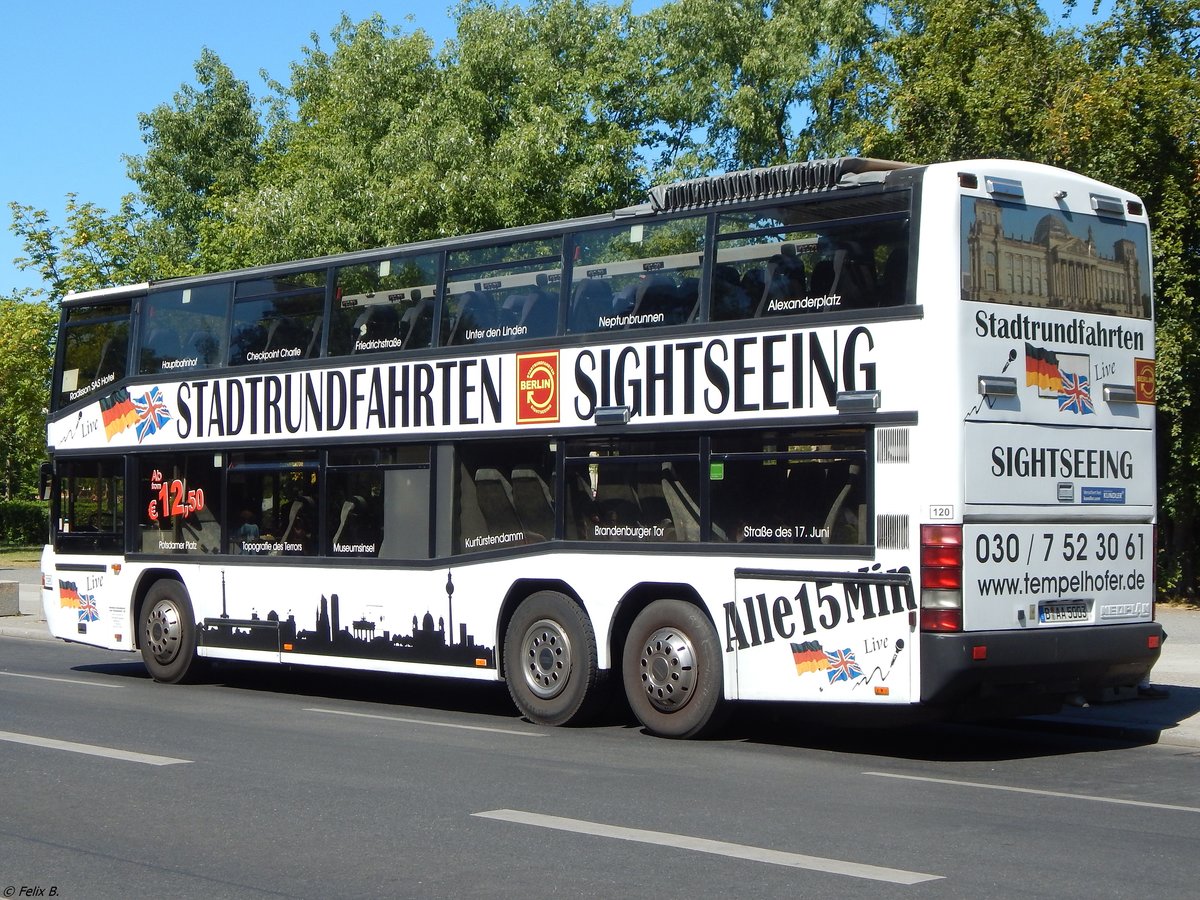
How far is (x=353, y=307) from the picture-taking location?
14562 millimetres

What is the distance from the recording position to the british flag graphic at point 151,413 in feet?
53.9

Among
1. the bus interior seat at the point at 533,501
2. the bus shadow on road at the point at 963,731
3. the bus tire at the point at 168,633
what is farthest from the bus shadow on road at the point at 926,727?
the bus tire at the point at 168,633

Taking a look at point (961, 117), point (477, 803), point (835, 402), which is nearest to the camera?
point (477, 803)

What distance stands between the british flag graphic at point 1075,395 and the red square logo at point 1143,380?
0.57 m

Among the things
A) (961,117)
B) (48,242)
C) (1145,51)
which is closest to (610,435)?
(961,117)

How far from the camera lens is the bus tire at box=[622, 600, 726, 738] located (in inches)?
455

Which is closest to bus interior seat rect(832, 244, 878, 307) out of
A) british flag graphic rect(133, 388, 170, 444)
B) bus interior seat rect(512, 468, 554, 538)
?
bus interior seat rect(512, 468, 554, 538)

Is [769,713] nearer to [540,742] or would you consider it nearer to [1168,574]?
[540,742]

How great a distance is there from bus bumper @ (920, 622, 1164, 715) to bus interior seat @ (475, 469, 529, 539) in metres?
4.11

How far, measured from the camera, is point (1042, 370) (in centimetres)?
1085

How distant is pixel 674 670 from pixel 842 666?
1544 millimetres

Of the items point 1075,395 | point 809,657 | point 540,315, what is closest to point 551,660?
point 809,657

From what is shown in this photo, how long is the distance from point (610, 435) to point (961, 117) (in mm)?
12400

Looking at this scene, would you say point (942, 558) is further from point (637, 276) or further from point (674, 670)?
point (637, 276)
